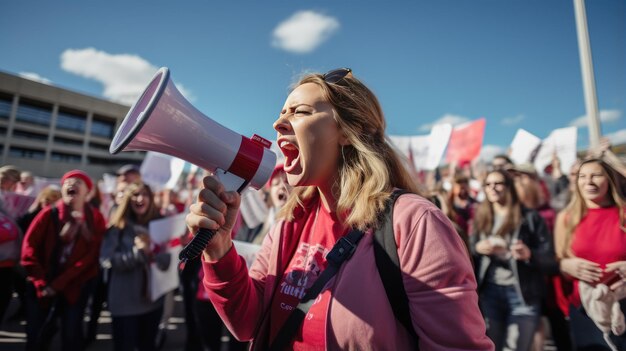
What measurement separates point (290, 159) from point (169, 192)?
5.99m

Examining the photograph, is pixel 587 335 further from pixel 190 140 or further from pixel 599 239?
pixel 190 140

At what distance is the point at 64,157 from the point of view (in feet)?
188

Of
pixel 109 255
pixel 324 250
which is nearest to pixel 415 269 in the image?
pixel 324 250

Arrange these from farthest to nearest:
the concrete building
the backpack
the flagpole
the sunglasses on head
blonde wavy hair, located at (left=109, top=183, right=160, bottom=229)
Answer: the concrete building < the flagpole < the backpack < blonde wavy hair, located at (left=109, top=183, right=160, bottom=229) < the sunglasses on head

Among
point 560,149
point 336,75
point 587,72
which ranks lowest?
point 336,75

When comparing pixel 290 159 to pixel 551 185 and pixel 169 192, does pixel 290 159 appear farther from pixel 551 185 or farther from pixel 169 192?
pixel 169 192

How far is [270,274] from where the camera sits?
1.32 metres

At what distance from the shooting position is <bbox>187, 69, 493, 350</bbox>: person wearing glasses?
0.94 m

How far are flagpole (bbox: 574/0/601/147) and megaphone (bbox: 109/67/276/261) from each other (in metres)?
5.83

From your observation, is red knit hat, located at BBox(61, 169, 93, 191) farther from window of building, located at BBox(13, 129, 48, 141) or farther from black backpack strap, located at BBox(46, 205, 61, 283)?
window of building, located at BBox(13, 129, 48, 141)

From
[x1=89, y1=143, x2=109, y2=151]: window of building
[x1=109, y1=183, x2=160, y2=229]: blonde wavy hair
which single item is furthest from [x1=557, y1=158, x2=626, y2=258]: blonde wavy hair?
[x1=89, y1=143, x2=109, y2=151]: window of building

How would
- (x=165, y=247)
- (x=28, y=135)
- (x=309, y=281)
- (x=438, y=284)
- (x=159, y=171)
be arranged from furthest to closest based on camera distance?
1. (x=28, y=135)
2. (x=159, y=171)
3. (x=165, y=247)
4. (x=309, y=281)
5. (x=438, y=284)

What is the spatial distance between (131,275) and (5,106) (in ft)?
203

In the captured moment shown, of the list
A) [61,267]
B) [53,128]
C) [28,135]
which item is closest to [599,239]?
[61,267]
